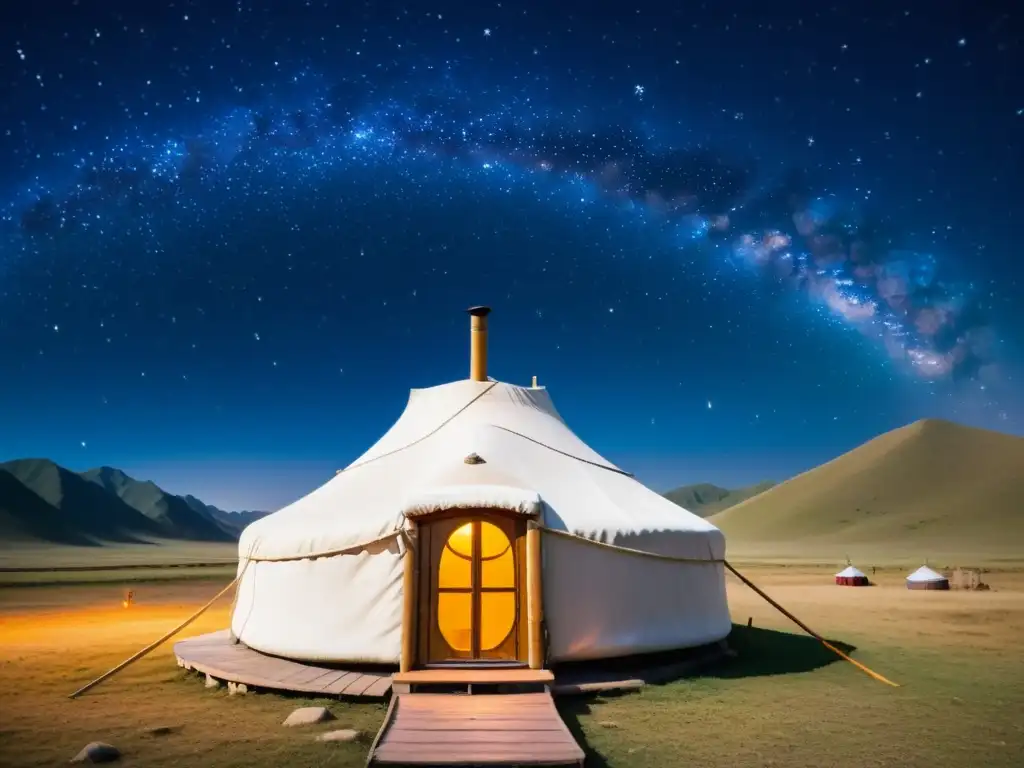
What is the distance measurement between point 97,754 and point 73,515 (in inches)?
5337

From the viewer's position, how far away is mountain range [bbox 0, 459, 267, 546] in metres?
106

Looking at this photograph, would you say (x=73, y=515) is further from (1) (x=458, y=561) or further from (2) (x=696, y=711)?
(2) (x=696, y=711)

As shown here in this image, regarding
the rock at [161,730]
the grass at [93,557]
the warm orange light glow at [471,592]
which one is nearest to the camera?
the rock at [161,730]

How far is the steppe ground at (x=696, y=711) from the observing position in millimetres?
5469

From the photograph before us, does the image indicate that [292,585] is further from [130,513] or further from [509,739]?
[130,513]

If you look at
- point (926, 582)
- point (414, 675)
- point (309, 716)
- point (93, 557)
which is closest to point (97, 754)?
point (309, 716)

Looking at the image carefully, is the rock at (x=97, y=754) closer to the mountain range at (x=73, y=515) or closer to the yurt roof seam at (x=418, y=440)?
the yurt roof seam at (x=418, y=440)

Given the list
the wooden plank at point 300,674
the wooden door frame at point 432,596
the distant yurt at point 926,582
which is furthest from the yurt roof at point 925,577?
the wooden plank at point 300,674

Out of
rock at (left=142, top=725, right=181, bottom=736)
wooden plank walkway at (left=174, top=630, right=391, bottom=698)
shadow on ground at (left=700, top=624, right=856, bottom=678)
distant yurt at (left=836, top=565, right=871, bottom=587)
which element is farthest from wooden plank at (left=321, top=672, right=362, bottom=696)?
distant yurt at (left=836, top=565, right=871, bottom=587)

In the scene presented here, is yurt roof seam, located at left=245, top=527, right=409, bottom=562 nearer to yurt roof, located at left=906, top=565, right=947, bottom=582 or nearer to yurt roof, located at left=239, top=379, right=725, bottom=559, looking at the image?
yurt roof, located at left=239, top=379, right=725, bottom=559

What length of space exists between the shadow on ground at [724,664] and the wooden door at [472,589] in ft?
3.00

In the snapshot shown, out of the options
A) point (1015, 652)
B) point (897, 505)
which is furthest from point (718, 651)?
point (897, 505)

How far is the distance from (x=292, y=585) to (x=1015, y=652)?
31.0ft

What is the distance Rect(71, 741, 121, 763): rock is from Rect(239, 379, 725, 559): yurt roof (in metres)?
2.58
